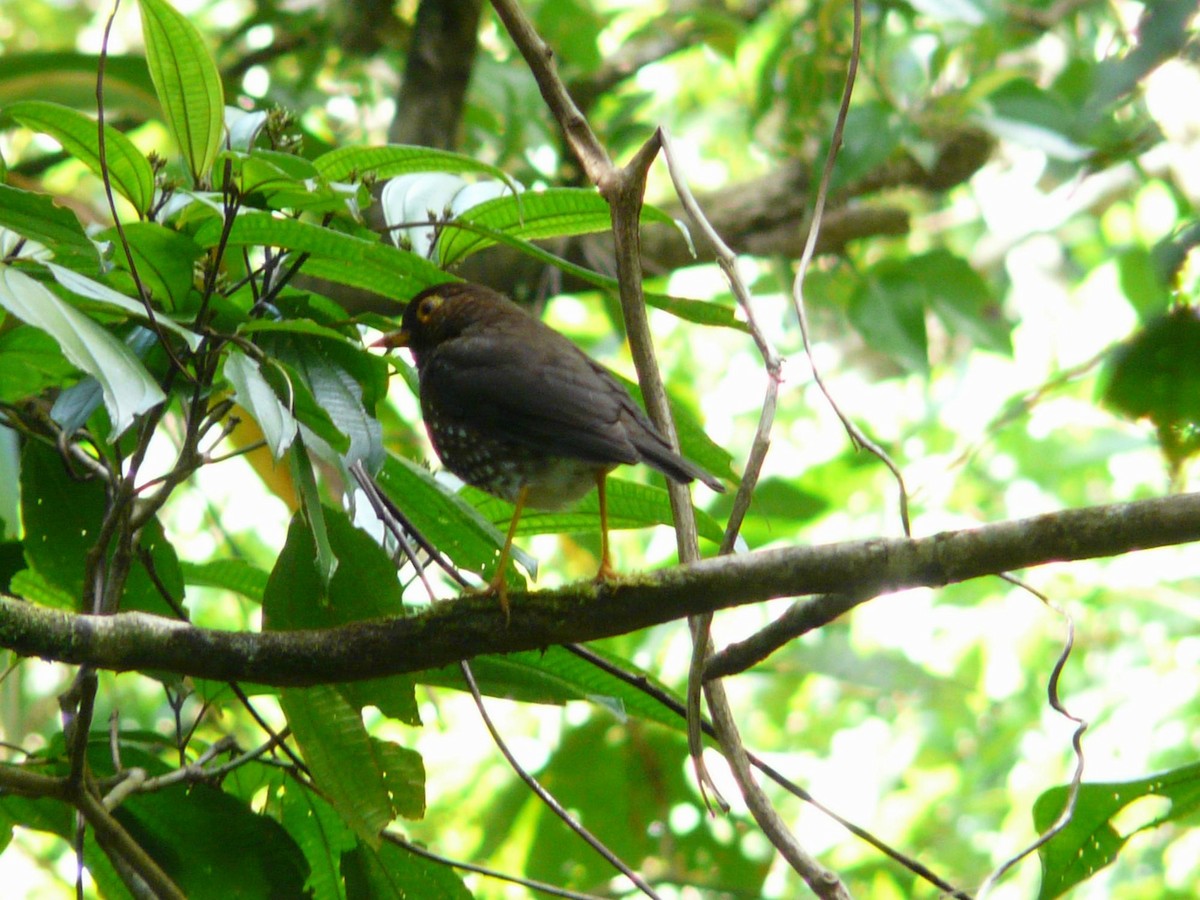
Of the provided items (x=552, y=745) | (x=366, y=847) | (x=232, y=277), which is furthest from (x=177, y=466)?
(x=552, y=745)

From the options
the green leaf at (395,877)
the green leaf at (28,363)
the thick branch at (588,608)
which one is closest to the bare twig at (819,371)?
the thick branch at (588,608)

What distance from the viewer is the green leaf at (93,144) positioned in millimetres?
2234

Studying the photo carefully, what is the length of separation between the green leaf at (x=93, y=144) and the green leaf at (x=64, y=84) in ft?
7.89

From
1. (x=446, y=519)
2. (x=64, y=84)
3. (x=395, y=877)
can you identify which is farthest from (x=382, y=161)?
(x=64, y=84)

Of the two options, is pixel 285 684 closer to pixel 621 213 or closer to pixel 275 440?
pixel 275 440

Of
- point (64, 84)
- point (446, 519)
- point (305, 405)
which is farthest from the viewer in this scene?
point (64, 84)

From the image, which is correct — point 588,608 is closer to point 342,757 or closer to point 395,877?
point 342,757

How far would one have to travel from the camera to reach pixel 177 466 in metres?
2.15

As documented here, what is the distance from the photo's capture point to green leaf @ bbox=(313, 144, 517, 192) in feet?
8.21

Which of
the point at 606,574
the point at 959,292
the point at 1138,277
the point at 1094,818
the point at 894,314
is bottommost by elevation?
the point at 1094,818

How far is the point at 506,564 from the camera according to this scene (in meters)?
2.54

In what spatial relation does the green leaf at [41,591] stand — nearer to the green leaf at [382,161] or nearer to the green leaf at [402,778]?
the green leaf at [402,778]

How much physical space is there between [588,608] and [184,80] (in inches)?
47.7

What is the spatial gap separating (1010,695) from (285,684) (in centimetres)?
792
